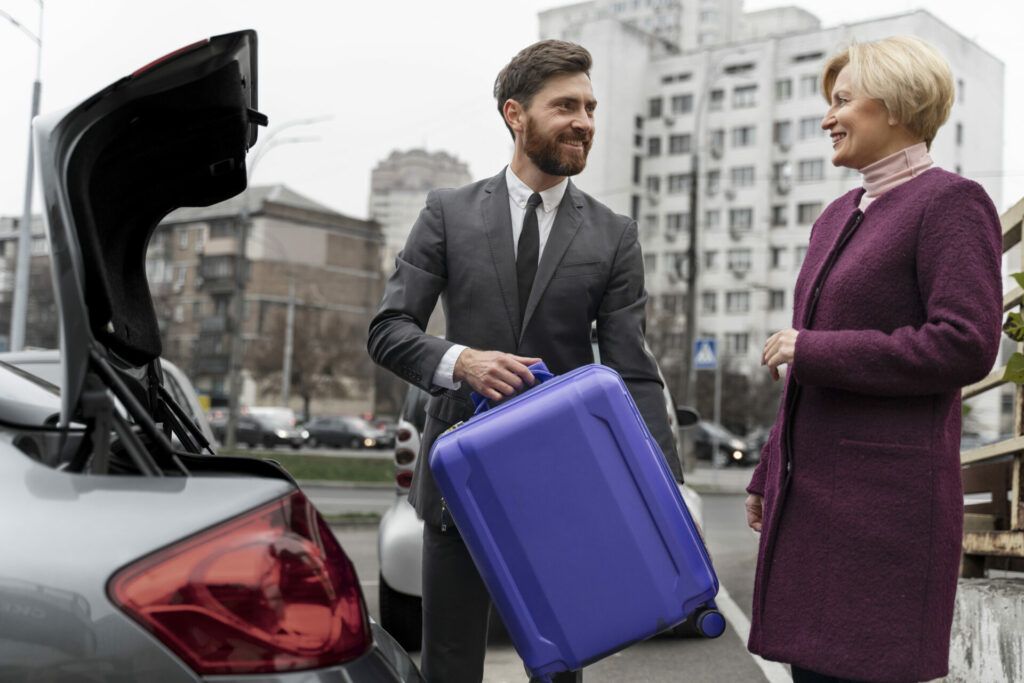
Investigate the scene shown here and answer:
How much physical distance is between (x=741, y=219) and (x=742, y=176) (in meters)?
A: 3.17

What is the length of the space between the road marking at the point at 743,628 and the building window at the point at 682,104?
3001 inches

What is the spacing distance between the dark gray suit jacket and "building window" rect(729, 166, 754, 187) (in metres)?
78.0

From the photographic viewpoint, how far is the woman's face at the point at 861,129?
8.09 ft

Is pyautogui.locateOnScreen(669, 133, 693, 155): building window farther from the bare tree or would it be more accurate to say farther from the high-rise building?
the bare tree

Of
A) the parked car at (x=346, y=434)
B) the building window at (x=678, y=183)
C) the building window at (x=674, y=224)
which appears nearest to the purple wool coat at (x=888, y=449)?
the parked car at (x=346, y=434)

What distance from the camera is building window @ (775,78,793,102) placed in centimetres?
7769

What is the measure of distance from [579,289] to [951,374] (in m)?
0.86

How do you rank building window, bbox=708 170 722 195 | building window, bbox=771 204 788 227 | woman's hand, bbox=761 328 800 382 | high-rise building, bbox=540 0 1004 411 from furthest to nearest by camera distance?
building window, bbox=708 170 722 195
building window, bbox=771 204 788 227
high-rise building, bbox=540 0 1004 411
woman's hand, bbox=761 328 800 382

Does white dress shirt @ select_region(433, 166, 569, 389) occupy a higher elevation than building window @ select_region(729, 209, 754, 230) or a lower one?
lower

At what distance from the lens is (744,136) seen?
261 ft

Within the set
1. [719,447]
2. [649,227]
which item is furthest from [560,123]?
[649,227]

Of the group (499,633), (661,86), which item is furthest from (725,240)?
(499,633)

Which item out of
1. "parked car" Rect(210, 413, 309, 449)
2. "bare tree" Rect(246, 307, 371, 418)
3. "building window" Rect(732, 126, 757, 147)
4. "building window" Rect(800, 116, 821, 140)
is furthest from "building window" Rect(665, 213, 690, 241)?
"parked car" Rect(210, 413, 309, 449)

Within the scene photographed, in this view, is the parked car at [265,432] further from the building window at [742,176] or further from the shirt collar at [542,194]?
the shirt collar at [542,194]
